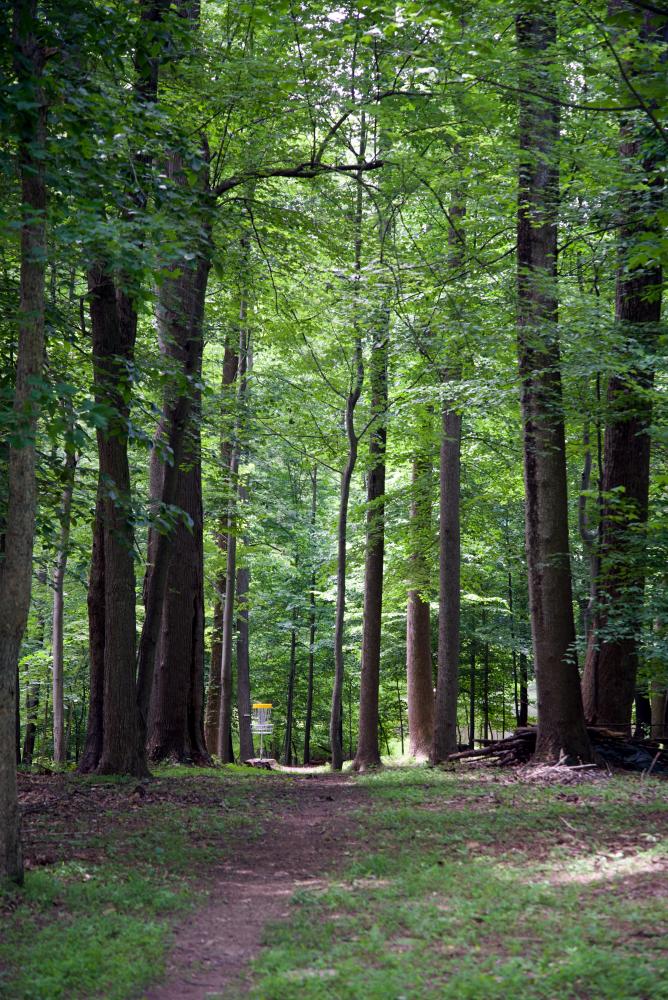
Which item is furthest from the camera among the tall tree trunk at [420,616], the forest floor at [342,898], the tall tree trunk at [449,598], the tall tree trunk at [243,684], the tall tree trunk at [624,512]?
the tall tree trunk at [243,684]

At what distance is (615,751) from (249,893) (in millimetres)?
6855

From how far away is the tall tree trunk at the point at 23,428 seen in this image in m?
5.18

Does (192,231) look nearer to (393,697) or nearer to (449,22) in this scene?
(449,22)

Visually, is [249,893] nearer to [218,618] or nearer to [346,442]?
[346,442]

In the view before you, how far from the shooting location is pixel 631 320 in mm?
10984

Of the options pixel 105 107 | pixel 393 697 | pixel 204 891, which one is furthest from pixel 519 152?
pixel 393 697

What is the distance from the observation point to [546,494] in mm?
10391

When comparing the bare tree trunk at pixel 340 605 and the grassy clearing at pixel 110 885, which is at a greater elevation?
the bare tree trunk at pixel 340 605

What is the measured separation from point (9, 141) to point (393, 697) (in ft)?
89.3

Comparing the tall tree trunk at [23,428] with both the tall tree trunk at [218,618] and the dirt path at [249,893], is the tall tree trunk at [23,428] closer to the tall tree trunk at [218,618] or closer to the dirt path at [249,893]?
the dirt path at [249,893]

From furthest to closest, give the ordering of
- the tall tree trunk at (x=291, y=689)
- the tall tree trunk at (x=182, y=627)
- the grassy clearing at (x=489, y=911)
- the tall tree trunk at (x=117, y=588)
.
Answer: the tall tree trunk at (x=291, y=689) < the tall tree trunk at (x=182, y=627) < the tall tree trunk at (x=117, y=588) < the grassy clearing at (x=489, y=911)

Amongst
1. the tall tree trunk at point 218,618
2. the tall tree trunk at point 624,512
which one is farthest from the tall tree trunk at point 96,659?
the tall tree trunk at point 624,512

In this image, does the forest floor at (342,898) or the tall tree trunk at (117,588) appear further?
the tall tree trunk at (117,588)

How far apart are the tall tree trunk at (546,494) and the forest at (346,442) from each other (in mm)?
43
